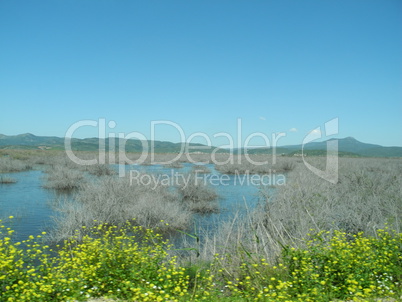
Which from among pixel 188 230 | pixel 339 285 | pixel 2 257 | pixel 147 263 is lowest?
pixel 188 230

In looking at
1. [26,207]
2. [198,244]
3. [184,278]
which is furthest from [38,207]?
[184,278]

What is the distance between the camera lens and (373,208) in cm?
940

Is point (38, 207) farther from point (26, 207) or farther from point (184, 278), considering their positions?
point (184, 278)

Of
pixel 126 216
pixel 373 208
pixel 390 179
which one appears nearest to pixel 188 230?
pixel 126 216

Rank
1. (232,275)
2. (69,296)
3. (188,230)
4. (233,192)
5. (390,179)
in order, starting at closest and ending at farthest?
(69,296) → (232,275) → (188,230) → (390,179) → (233,192)

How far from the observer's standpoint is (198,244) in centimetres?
594

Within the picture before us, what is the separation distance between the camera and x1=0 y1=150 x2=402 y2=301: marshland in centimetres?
447

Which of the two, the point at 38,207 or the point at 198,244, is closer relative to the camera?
the point at 198,244

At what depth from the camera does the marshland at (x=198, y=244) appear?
14.7 feet

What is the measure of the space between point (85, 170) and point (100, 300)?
27669 mm

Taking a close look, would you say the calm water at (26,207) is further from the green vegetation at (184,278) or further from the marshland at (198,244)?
the green vegetation at (184,278)

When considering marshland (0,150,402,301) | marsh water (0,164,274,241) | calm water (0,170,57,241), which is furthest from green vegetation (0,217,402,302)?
calm water (0,170,57,241)

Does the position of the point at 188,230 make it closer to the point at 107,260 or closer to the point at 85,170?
the point at 107,260

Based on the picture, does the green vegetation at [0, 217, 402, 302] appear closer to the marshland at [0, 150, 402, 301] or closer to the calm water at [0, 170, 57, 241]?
the marshland at [0, 150, 402, 301]
